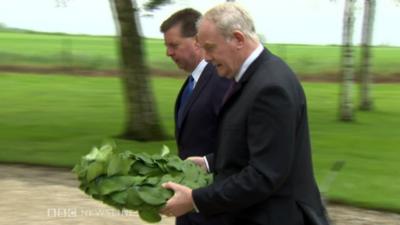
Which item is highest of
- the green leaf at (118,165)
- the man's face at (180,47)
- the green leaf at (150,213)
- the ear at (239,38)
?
the ear at (239,38)

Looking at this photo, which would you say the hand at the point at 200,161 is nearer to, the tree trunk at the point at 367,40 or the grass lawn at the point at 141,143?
the grass lawn at the point at 141,143

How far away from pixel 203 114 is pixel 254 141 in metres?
1.13

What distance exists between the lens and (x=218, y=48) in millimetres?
2812

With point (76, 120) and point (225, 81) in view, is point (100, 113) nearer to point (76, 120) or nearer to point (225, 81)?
point (76, 120)

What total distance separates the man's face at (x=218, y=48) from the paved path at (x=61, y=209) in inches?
148

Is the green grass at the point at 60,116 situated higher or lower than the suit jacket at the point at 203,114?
lower

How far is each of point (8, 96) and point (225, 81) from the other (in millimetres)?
18824

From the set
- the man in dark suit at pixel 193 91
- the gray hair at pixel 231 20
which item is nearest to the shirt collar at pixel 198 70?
the man in dark suit at pixel 193 91

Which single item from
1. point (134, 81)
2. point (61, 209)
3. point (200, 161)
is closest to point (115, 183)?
point (200, 161)

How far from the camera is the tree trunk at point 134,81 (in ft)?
40.9

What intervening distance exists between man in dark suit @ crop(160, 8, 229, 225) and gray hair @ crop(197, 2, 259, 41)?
3.26ft

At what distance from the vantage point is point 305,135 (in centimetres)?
287

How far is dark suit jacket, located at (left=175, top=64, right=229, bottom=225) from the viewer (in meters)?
3.81

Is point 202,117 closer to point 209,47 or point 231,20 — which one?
point 209,47
